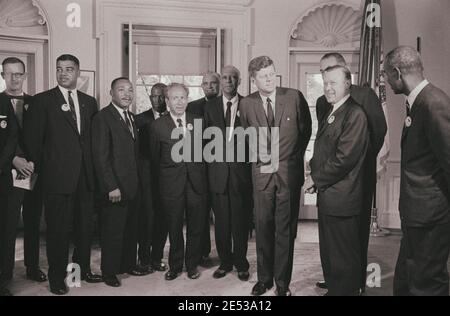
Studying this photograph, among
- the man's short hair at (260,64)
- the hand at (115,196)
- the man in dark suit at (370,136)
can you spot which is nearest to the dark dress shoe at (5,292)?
the hand at (115,196)

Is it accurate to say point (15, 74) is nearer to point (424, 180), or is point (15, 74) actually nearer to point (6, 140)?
point (6, 140)

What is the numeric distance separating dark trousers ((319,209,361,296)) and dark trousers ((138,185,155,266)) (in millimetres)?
1610

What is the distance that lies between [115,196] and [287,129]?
51.9 inches

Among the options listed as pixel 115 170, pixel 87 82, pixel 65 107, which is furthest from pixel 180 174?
pixel 87 82

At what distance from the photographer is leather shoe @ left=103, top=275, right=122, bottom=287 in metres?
3.47

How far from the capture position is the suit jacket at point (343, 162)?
8.87 ft

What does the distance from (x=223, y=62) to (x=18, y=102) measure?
→ 275cm

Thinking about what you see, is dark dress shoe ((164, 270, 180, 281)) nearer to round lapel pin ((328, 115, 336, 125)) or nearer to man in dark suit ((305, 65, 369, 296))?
man in dark suit ((305, 65, 369, 296))

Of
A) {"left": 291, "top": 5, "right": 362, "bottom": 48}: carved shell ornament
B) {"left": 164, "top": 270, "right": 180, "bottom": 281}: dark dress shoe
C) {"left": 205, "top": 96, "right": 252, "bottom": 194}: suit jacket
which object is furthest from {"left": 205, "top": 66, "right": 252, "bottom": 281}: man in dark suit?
{"left": 291, "top": 5, "right": 362, "bottom": 48}: carved shell ornament

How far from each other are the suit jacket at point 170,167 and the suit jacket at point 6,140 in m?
0.99

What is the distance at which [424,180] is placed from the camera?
2.46 m

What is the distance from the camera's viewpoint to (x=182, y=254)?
368 cm
